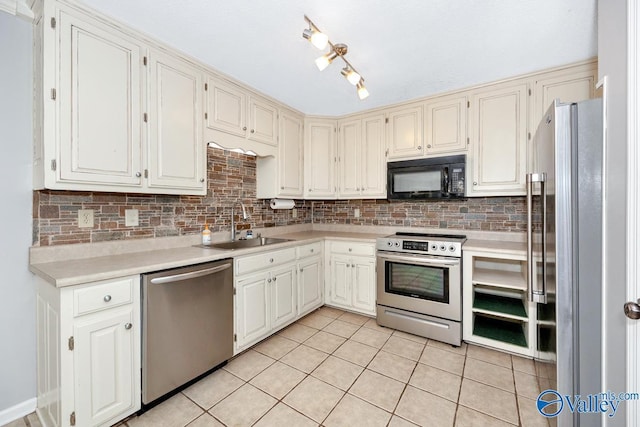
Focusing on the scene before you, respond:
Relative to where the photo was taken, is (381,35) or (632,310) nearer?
(632,310)

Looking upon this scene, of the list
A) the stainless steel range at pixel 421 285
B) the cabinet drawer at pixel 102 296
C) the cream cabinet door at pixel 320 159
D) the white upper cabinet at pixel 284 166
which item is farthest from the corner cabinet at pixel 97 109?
the stainless steel range at pixel 421 285

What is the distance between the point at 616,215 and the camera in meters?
1.03

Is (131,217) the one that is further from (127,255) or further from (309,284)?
(309,284)

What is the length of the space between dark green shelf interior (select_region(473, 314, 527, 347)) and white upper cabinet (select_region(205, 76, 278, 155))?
274 centimetres

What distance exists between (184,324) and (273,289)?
33.6 inches

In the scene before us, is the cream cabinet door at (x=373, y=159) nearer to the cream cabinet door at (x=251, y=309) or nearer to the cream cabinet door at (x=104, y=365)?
the cream cabinet door at (x=251, y=309)

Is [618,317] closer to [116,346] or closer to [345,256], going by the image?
[345,256]

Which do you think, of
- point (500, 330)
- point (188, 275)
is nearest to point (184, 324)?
point (188, 275)

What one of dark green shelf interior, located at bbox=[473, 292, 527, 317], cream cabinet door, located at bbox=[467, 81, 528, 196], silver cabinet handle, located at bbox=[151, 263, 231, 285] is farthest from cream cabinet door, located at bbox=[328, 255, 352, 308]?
cream cabinet door, located at bbox=[467, 81, 528, 196]

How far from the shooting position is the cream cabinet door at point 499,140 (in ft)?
7.73

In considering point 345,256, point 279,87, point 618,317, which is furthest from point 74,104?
point 618,317

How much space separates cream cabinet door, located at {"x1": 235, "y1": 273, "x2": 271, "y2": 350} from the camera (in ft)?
6.96

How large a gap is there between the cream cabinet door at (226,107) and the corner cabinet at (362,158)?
53.5 inches

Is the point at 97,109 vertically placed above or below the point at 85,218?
above
